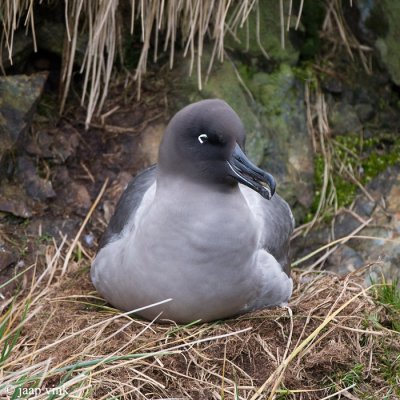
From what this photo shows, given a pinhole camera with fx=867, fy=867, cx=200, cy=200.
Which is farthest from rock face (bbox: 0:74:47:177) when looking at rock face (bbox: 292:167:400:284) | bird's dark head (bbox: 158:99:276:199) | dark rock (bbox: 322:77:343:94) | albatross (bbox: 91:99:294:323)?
dark rock (bbox: 322:77:343:94)

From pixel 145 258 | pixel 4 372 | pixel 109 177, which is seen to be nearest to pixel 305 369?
pixel 145 258

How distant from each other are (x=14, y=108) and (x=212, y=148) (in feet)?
5.72

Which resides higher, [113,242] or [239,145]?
[239,145]

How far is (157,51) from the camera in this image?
5.84 metres

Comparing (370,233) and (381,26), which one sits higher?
(381,26)

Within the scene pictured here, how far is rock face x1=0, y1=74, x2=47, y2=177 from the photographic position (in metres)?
5.23

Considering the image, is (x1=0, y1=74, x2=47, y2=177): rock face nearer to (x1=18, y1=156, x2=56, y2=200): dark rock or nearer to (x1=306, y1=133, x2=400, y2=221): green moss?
(x1=18, y1=156, x2=56, y2=200): dark rock

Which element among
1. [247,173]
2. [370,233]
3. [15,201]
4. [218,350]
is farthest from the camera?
[370,233]

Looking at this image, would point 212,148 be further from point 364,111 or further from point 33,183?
point 364,111

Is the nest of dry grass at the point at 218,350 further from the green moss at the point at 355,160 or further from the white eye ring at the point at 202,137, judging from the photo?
the green moss at the point at 355,160

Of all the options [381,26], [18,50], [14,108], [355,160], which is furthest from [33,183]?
[381,26]

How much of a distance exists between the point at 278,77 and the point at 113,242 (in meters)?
1.95

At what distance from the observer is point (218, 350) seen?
167 inches

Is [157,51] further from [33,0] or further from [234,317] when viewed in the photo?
[234,317]
